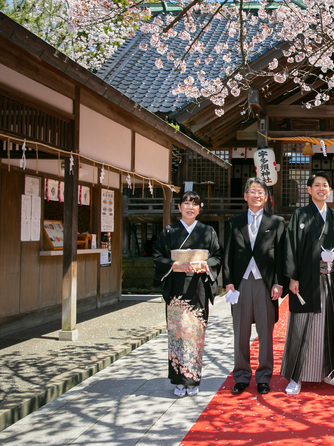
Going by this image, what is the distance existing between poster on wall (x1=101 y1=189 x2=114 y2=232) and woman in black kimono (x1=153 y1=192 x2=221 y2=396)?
17.9 feet

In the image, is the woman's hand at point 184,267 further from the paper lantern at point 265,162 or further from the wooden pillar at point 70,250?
the paper lantern at point 265,162

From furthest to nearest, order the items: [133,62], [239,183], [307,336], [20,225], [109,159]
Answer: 1. [239,183]
2. [133,62]
3. [109,159]
4. [20,225]
5. [307,336]

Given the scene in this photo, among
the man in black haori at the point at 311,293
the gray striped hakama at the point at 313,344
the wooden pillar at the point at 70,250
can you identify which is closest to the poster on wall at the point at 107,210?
the wooden pillar at the point at 70,250

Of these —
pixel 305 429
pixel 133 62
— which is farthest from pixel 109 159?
pixel 133 62

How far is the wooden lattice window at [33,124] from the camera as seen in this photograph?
19.0 feet

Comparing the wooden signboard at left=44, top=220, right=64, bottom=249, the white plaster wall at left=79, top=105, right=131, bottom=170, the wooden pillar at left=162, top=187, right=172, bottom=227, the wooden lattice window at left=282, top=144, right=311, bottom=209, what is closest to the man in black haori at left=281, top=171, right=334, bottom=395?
the white plaster wall at left=79, top=105, right=131, bottom=170

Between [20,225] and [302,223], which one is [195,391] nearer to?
[302,223]

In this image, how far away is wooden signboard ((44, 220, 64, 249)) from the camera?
8570mm

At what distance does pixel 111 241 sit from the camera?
11.4 metres

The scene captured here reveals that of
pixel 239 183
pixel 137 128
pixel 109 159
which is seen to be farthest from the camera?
pixel 239 183

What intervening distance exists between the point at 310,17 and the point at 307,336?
7387mm

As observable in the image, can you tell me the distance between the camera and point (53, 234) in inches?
347

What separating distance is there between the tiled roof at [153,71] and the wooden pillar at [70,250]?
5.28 m

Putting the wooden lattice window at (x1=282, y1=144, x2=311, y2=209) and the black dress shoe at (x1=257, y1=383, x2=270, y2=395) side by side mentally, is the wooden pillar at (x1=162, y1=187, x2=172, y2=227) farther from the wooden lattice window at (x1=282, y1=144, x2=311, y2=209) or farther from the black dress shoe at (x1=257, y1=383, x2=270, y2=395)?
the black dress shoe at (x1=257, y1=383, x2=270, y2=395)
